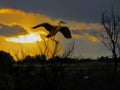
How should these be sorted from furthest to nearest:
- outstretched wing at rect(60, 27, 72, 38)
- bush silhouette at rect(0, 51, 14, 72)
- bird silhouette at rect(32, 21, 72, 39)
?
bush silhouette at rect(0, 51, 14, 72) → outstretched wing at rect(60, 27, 72, 38) → bird silhouette at rect(32, 21, 72, 39)

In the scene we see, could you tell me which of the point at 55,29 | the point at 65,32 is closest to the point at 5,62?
the point at 65,32

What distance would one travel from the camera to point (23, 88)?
106ft

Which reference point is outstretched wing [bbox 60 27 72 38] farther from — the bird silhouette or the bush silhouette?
the bush silhouette

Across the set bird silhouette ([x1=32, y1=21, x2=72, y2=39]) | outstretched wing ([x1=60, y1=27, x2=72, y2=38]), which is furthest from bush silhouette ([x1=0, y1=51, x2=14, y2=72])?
outstretched wing ([x1=60, y1=27, x2=72, y2=38])

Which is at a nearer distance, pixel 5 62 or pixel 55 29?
pixel 55 29

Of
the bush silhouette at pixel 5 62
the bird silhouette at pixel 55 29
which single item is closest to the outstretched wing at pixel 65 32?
the bird silhouette at pixel 55 29

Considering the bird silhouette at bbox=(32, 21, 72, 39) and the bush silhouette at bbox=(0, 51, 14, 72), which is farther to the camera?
the bush silhouette at bbox=(0, 51, 14, 72)

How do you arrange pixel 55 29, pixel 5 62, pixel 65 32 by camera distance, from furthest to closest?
pixel 5 62, pixel 65 32, pixel 55 29

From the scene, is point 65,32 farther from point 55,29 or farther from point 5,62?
point 5,62

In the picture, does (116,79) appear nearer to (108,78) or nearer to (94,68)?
(108,78)

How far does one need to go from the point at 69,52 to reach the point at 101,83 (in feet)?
143

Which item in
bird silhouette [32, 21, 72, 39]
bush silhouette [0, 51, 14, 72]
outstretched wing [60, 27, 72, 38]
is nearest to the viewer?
bird silhouette [32, 21, 72, 39]

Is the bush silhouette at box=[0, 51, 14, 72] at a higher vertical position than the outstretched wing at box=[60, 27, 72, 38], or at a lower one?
lower

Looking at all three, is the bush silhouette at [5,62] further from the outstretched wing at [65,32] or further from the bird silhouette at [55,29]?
the outstretched wing at [65,32]
